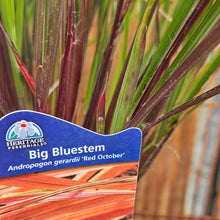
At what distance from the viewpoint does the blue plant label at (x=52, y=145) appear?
0.62 ft

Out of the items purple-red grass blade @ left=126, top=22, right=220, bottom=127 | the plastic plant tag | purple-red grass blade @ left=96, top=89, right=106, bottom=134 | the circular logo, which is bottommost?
the plastic plant tag

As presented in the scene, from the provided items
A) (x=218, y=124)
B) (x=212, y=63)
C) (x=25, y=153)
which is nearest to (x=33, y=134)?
(x=25, y=153)

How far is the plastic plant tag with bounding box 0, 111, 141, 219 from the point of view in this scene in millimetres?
191

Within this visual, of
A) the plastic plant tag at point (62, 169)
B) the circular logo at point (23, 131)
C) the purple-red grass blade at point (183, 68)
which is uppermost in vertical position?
the purple-red grass blade at point (183, 68)

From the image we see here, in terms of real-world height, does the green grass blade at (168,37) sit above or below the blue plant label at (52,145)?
above

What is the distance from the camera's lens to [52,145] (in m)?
0.20

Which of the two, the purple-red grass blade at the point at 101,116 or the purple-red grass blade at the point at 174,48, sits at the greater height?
the purple-red grass blade at the point at 174,48

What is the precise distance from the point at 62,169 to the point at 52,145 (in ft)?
0.06

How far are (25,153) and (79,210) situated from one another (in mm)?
60

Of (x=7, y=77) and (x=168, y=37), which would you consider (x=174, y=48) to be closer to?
(x=168, y=37)

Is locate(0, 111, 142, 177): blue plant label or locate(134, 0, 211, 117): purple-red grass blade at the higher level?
locate(134, 0, 211, 117): purple-red grass blade

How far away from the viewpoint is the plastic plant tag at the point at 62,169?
191 millimetres

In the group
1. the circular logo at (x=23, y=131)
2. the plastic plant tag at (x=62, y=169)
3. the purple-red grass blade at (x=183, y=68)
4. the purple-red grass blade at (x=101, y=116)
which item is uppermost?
the purple-red grass blade at (x=183, y=68)

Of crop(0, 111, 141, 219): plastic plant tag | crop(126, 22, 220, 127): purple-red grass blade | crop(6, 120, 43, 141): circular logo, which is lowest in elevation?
crop(0, 111, 141, 219): plastic plant tag
